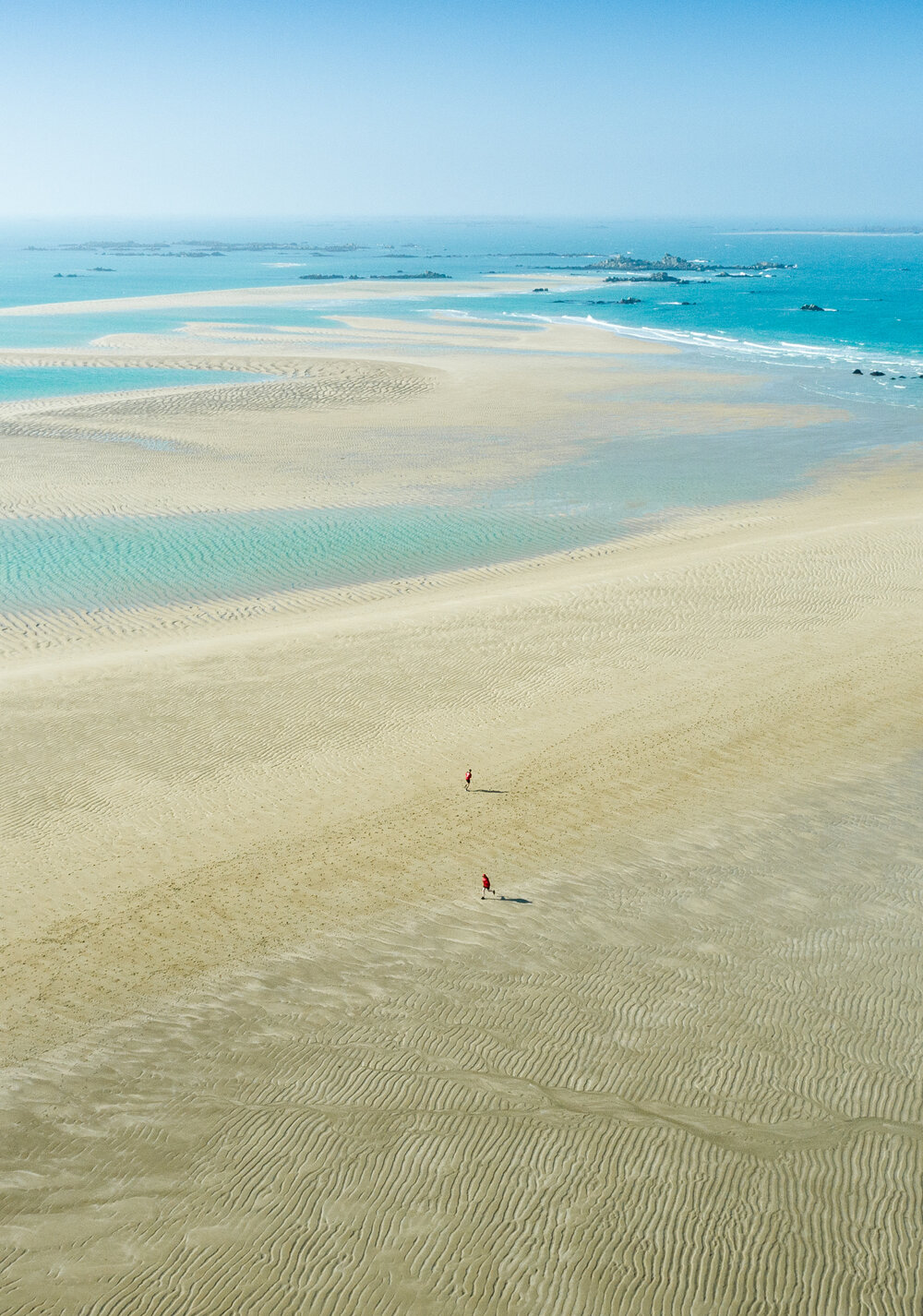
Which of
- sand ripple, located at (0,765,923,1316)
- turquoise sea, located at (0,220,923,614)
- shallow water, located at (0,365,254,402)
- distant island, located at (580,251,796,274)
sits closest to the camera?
sand ripple, located at (0,765,923,1316)

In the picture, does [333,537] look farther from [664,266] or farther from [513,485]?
[664,266]

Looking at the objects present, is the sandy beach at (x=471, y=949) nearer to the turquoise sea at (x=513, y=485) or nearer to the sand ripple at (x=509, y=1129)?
the sand ripple at (x=509, y=1129)

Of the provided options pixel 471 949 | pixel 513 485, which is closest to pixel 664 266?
pixel 513 485

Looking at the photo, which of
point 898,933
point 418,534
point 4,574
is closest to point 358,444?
point 418,534

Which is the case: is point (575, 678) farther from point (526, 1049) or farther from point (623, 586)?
point (526, 1049)

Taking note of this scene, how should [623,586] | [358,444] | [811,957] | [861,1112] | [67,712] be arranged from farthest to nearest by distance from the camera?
[358,444] < [623,586] < [67,712] < [811,957] < [861,1112]

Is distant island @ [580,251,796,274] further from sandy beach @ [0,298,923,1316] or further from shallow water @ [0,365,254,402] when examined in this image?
sandy beach @ [0,298,923,1316]

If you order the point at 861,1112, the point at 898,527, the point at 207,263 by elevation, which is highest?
the point at 207,263

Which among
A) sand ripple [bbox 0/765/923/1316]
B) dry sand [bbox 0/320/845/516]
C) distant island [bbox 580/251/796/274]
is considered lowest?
sand ripple [bbox 0/765/923/1316]

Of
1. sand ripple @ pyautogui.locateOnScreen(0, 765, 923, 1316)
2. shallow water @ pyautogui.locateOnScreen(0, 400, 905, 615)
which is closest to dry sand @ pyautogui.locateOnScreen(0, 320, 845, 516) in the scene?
shallow water @ pyautogui.locateOnScreen(0, 400, 905, 615)
